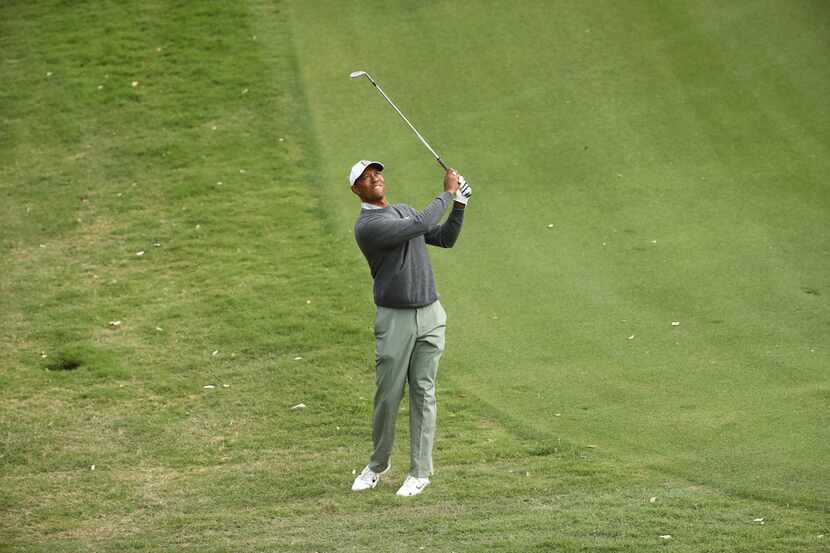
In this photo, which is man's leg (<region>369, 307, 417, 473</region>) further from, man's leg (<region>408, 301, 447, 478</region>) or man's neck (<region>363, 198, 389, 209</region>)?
man's neck (<region>363, 198, 389, 209</region>)

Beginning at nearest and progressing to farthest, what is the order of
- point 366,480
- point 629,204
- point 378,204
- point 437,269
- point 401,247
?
point 401,247 → point 378,204 → point 366,480 → point 437,269 → point 629,204

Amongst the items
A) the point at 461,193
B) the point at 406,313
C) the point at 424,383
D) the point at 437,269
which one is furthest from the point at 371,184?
the point at 437,269

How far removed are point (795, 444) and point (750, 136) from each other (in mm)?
6794

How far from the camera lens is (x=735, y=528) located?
7.22m

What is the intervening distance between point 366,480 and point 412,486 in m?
0.40

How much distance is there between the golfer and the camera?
8.08 m

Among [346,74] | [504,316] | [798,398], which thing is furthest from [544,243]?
[346,74]

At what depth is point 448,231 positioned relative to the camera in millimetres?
8273

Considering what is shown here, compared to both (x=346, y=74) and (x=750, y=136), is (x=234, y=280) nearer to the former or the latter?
(x=346, y=74)

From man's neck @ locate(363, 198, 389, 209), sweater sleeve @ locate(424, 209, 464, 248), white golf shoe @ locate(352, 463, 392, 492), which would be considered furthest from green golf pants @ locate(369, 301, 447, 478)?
man's neck @ locate(363, 198, 389, 209)

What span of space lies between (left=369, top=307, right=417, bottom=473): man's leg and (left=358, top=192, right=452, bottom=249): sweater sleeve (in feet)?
1.61

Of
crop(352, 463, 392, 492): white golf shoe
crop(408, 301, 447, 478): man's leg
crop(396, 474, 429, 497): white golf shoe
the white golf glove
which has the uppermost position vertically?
the white golf glove

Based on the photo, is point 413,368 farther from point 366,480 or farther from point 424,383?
point 366,480

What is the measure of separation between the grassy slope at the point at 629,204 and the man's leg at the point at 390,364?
1.47 m
